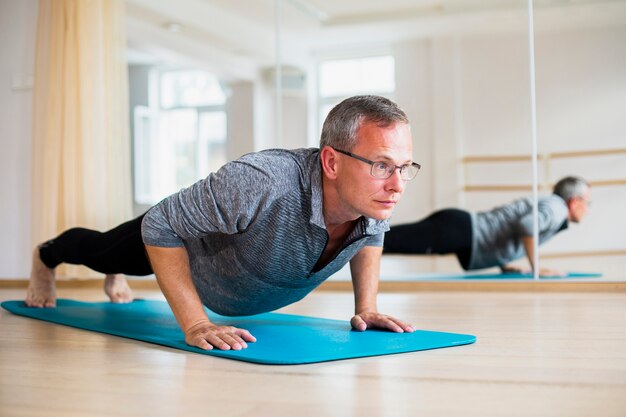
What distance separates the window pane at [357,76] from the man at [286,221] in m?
2.21

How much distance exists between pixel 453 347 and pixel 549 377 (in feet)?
1.65

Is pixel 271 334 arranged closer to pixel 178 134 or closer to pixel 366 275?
pixel 366 275

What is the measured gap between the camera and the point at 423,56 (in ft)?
14.9

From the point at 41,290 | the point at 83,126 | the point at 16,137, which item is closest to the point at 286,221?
the point at 41,290

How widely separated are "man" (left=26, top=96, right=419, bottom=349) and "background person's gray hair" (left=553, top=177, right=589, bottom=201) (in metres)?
2.15

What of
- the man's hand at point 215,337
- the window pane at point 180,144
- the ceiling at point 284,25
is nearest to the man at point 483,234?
the ceiling at point 284,25

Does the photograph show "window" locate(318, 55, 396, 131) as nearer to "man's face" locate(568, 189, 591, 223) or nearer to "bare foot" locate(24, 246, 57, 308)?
"man's face" locate(568, 189, 591, 223)

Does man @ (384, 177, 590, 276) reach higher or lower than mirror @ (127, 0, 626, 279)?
lower

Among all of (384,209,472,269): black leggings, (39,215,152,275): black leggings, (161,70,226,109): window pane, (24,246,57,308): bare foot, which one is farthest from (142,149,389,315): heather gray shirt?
(161,70,226,109): window pane

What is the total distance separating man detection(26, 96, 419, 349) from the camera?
210 centimetres

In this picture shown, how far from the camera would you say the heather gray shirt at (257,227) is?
2098 mm

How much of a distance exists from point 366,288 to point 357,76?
235cm

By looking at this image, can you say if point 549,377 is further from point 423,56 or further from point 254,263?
point 423,56

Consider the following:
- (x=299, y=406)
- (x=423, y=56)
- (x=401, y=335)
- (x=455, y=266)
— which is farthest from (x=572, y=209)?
(x=299, y=406)
